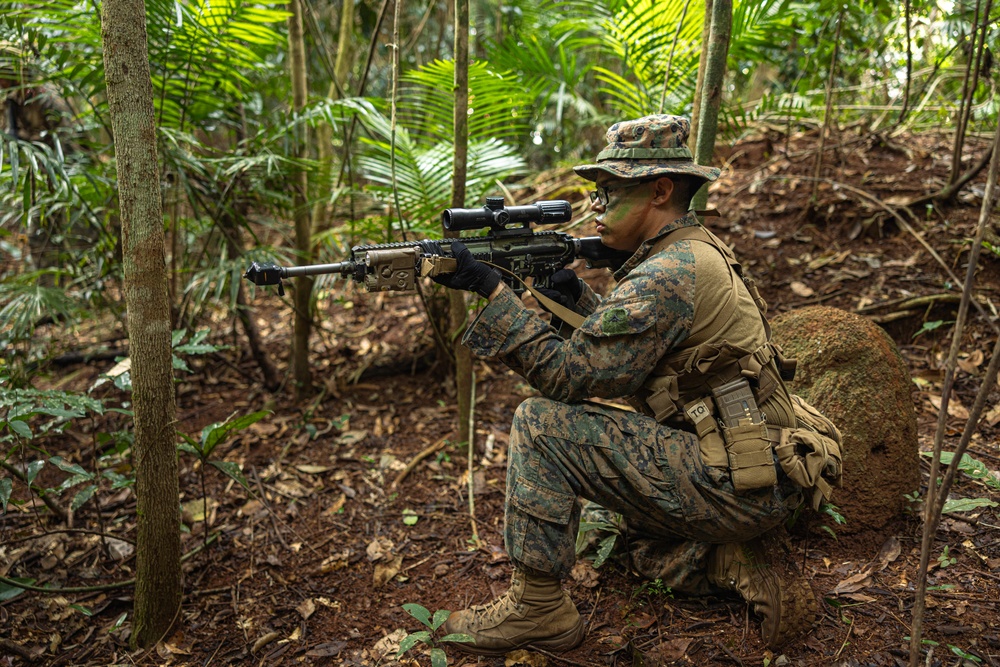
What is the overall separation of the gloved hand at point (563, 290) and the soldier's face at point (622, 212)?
0.30 meters

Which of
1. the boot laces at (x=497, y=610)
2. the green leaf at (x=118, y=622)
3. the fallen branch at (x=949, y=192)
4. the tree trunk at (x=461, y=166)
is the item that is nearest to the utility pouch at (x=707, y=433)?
the boot laces at (x=497, y=610)

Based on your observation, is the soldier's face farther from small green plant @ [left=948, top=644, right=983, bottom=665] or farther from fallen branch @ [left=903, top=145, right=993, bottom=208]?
fallen branch @ [left=903, top=145, right=993, bottom=208]

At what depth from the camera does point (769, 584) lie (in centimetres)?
246

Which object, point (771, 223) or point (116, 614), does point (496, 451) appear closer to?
point (116, 614)

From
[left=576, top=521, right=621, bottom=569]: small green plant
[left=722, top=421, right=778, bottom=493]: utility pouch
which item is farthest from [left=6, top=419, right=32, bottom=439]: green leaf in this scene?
[left=722, top=421, right=778, bottom=493]: utility pouch

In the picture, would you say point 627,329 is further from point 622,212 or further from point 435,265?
point 435,265

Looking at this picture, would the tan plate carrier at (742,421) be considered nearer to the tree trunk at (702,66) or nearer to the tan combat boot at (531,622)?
the tan combat boot at (531,622)

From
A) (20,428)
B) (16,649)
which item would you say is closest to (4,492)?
(20,428)

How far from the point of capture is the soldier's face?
2.57 metres

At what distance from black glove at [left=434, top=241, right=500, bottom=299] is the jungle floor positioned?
1434 mm

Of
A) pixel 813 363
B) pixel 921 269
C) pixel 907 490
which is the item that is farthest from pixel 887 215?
pixel 907 490

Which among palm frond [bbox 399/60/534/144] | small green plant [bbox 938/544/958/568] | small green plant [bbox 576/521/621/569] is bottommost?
small green plant [bbox 576/521/621/569]

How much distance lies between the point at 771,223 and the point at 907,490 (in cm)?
284

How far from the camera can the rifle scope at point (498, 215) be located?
8.63ft
